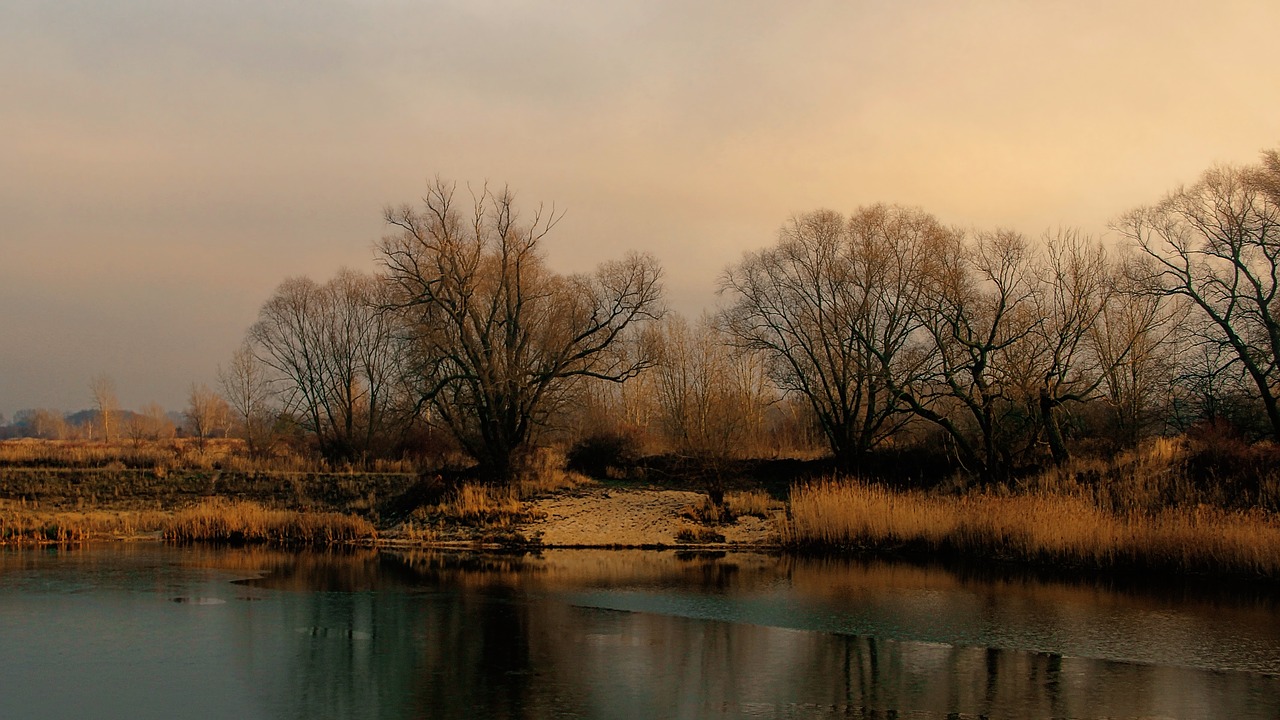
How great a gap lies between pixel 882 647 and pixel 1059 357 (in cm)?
2099

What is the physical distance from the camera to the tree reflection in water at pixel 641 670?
341 inches

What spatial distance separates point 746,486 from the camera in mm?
34250

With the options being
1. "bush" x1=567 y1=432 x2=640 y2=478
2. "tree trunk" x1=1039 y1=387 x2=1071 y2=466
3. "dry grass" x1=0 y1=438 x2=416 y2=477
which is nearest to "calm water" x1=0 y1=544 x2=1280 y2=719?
"tree trunk" x1=1039 y1=387 x2=1071 y2=466

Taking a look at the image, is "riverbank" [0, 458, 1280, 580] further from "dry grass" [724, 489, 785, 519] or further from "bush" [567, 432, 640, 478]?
"bush" [567, 432, 640, 478]

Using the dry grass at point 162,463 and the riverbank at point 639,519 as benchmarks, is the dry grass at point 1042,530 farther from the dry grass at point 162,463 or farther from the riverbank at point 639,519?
the dry grass at point 162,463

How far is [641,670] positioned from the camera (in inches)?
397

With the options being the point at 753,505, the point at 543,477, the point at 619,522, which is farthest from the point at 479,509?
the point at 753,505

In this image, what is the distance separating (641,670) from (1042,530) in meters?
12.8

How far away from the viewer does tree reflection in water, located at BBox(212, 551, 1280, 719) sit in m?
8.66

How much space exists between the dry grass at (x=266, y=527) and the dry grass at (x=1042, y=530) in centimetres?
1155

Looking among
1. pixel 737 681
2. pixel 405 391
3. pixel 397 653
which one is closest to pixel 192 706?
pixel 397 653

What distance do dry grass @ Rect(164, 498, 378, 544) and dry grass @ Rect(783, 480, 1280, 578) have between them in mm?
11551

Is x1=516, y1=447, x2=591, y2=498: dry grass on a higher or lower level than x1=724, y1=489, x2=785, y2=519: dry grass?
higher

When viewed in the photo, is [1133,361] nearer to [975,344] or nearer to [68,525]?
[975,344]
